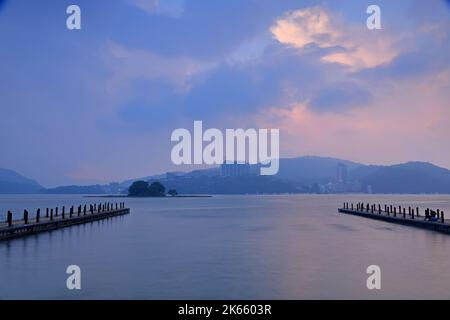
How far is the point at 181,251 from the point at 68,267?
7784mm

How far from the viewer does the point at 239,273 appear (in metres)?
21.6

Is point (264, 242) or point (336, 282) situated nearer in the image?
point (336, 282)

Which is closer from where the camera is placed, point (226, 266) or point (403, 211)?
point (226, 266)

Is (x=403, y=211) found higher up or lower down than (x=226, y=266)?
higher up

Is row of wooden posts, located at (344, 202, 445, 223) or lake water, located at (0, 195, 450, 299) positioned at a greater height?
row of wooden posts, located at (344, 202, 445, 223)

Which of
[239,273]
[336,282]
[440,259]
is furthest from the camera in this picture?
[440,259]

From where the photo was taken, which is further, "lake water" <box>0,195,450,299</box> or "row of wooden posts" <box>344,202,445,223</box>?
"row of wooden posts" <box>344,202,445,223</box>

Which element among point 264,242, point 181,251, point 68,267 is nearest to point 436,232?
point 264,242

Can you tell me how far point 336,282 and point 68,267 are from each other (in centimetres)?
1193

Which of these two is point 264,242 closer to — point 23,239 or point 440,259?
point 440,259

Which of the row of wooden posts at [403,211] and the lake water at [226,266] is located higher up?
the row of wooden posts at [403,211]

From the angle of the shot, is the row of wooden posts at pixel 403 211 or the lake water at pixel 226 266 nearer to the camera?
the lake water at pixel 226 266
